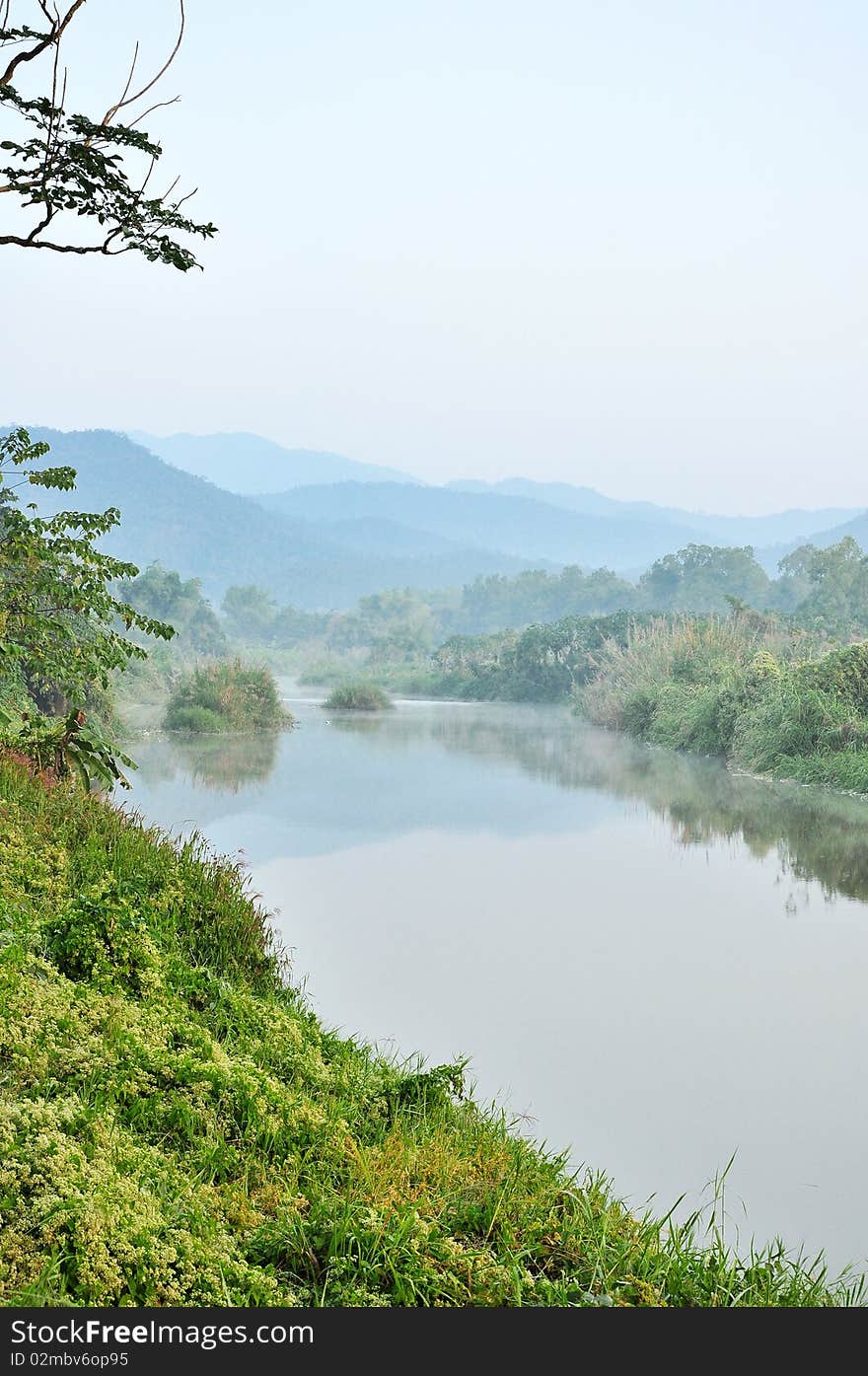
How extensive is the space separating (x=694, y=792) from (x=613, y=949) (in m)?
5.57

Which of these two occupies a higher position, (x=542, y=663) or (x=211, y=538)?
(x=211, y=538)

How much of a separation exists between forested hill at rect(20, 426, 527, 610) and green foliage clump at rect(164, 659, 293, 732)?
3588 centimetres

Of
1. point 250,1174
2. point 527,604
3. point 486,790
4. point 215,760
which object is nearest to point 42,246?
point 250,1174

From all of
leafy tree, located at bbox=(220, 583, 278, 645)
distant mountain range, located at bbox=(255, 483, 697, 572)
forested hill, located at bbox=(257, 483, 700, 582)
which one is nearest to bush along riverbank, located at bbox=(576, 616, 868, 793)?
leafy tree, located at bbox=(220, 583, 278, 645)

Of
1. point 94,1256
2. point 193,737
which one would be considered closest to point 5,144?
point 94,1256

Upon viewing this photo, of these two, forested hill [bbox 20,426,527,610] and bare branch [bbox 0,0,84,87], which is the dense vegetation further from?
bare branch [bbox 0,0,84,87]

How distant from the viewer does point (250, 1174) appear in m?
2.67

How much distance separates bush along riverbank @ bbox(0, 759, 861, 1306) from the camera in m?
2.17

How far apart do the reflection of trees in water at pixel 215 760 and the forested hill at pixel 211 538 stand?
38.0 m

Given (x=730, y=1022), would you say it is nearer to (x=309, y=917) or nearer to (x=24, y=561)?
(x=309, y=917)

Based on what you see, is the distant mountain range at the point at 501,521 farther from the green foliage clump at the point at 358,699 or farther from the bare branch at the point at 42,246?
the bare branch at the point at 42,246

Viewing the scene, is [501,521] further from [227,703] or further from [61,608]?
[61,608]

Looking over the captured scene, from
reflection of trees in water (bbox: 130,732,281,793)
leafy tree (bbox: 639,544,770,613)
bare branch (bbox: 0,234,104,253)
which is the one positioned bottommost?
reflection of trees in water (bbox: 130,732,281,793)

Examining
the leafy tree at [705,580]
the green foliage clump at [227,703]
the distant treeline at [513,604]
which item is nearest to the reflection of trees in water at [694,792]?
the green foliage clump at [227,703]
